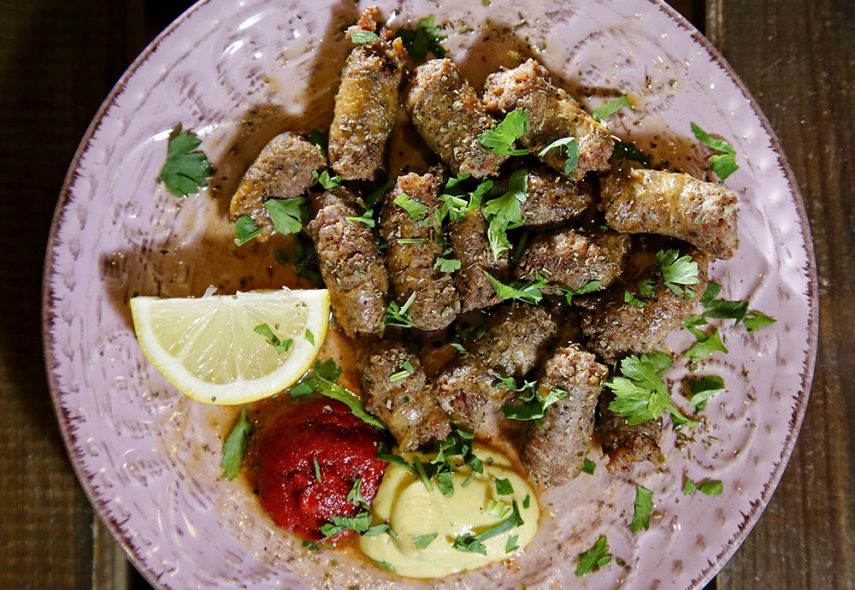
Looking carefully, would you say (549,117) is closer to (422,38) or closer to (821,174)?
(422,38)

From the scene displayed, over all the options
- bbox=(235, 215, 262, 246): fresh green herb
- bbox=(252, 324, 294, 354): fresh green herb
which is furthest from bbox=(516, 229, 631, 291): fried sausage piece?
bbox=(235, 215, 262, 246): fresh green herb

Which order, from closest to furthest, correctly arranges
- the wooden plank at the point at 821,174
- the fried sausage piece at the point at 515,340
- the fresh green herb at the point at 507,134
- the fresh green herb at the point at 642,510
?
1. the fresh green herb at the point at 507,134
2. the fried sausage piece at the point at 515,340
3. the fresh green herb at the point at 642,510
4. the wooden plank at the point at 821,174

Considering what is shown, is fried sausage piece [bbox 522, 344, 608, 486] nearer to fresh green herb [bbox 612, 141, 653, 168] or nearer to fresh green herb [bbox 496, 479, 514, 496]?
fresh green herb [bbox 496, 479, 514, 496]

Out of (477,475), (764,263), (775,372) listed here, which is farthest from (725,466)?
(477,475)

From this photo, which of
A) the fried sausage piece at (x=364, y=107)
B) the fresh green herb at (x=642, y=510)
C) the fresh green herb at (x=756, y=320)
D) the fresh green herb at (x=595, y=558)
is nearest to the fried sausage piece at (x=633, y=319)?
the fresh green herb at (x=756, y=320)

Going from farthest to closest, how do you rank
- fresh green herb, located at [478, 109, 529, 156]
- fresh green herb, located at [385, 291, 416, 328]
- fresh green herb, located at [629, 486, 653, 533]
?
fresh green herb, located at [629, 486, 653, 533] → fresh green herb, located at [385, 291, 416, 328] → fresh green herb, located at [478, 109, 529, 156]

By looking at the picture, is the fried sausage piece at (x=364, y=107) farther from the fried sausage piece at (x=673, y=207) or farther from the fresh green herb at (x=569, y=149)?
the fried sausage piece at (x=673, y=207)

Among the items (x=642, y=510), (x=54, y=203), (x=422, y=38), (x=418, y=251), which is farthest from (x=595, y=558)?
(x=54, y=203)
